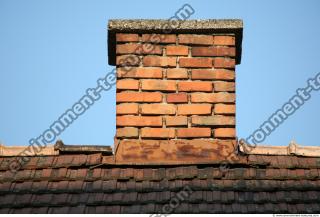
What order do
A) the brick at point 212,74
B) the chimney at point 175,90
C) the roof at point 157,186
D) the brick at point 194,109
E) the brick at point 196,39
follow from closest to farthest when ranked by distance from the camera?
the roof at point 157,186 → the chimney at point 175,90 → the brick at point 194,109 → the brick at point 212,74 → the brick at point 196,39

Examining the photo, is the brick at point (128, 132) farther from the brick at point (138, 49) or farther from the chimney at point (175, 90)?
the brick at point (138, 49)

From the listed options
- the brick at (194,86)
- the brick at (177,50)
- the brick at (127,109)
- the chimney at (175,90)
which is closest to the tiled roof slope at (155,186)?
the chimney at (175,90)

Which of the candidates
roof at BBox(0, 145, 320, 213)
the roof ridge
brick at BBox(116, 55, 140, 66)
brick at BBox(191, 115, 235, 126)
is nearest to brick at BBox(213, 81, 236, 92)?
brick at BBox(191, 115, 235, 126)

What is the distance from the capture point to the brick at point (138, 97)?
4309 millimetres

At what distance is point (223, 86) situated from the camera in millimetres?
4383

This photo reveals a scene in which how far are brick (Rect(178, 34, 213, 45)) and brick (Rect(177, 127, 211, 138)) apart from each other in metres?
0.78

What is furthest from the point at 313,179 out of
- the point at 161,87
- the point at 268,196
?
the point at 161,87

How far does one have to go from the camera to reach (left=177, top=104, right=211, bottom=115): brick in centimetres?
428

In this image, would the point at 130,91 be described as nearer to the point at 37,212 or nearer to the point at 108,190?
the point at 108,190

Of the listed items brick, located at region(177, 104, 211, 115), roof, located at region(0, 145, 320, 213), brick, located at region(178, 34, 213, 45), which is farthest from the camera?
brick, located at region(178, 34, 213, 45)

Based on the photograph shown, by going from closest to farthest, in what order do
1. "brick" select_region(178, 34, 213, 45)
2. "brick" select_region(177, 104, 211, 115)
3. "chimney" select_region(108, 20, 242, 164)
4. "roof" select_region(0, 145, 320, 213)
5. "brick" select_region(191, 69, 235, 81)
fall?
"roof" select_region(0, 145, 320, 213) < "chimney" select_region(108, 20, 242, 164) < "brick" select_region(177, 104, 211, 115) < "brick" select_region(191, 69, 235, 81) < "brick" select_region(178, 34, 213, 45)

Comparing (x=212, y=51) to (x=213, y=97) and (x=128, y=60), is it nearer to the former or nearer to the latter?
(x=213, y=97)

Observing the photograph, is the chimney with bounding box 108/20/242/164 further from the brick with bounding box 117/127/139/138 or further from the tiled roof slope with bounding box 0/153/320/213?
the tiled roof slope with bounding box 0/153/320/213

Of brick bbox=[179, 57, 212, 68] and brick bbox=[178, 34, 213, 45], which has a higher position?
brick bbox=[178, 34, 213, 45]
